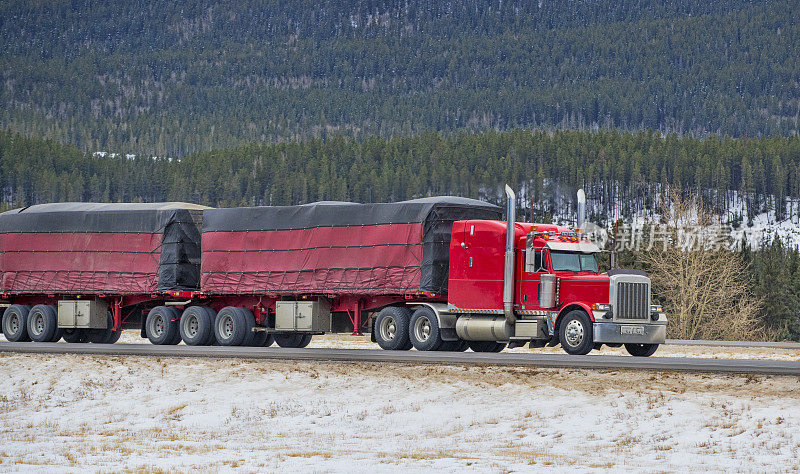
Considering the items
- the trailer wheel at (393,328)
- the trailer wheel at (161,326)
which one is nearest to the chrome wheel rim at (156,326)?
the trailer wheel at (161,326)

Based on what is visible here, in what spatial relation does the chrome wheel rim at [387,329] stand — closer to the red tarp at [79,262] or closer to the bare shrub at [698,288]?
the red tarp at [79,262]

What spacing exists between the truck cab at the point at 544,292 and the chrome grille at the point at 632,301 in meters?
0.03

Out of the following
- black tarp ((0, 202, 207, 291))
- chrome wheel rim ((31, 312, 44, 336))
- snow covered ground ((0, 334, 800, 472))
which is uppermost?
black tarp ((0, 202, 207, 291))

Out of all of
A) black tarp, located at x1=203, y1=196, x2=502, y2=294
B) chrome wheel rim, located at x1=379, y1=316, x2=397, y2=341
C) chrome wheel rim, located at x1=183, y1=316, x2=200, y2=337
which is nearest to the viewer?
black tarp, located at x1=203, y1=196, x2=502, y2=294

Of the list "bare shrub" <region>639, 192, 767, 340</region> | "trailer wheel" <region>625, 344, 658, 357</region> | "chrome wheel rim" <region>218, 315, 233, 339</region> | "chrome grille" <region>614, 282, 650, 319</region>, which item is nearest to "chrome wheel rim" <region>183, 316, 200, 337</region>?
"chrome wheel rim" <region>218, 315, 233, 339</region>

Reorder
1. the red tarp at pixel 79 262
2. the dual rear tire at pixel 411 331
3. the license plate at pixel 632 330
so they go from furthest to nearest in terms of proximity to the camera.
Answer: the red tarp at pixel 79 262, the dual rear tire at pixel 411 331, the license plate at pixel 632 330

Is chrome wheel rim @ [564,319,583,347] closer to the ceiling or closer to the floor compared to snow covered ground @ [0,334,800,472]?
closer to the ceiling

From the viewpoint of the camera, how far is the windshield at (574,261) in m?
31.1

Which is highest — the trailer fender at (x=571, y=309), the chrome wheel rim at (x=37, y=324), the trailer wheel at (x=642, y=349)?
the trailer fender at (x=571, y=309)

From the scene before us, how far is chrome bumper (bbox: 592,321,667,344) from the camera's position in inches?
1152

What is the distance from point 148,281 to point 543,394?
63.7ft

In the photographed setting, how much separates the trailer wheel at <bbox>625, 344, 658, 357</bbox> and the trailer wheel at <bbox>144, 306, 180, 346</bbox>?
15.1 metres

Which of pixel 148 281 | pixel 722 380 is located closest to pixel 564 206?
pixel 148 281

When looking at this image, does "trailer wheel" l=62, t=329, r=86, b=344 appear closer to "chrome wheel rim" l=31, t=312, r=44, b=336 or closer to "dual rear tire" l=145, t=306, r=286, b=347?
"chrome wheel rim" l=31, t=312, r=44, b=336
